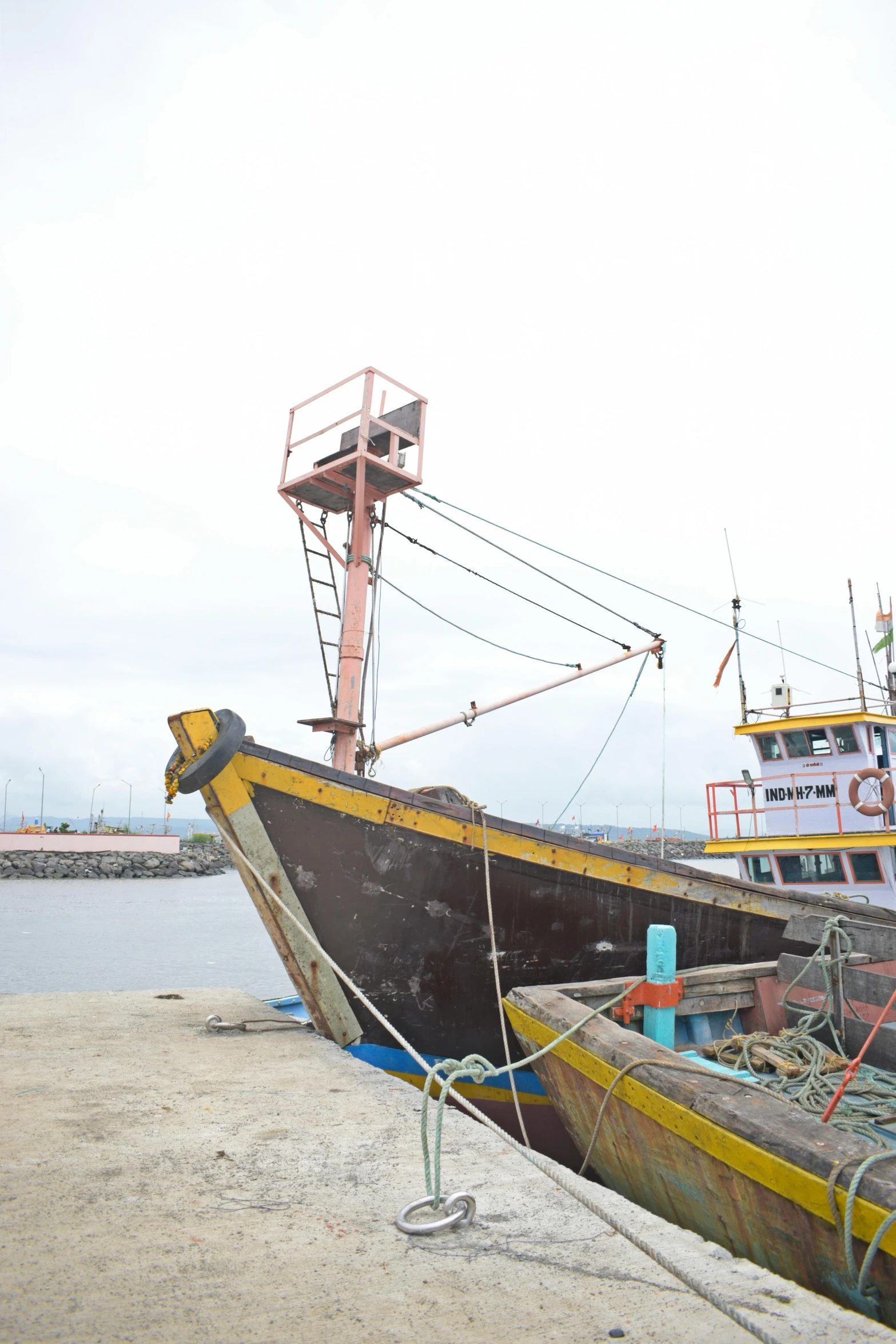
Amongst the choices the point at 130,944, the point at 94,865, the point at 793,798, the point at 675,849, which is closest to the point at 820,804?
the point at 793,798

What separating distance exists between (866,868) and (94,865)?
62.8 metres

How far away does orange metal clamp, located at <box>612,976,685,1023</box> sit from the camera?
5656mm

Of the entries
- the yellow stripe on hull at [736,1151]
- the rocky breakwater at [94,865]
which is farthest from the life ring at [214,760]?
the rocky breakwater at [94,865]

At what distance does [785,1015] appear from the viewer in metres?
6.37

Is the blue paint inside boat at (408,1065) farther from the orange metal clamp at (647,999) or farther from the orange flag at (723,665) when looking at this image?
the orange flag at (723,665)

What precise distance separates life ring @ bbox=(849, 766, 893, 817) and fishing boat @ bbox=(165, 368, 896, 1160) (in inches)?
260

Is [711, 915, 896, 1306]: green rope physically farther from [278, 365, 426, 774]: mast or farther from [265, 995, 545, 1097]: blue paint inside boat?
[278, 365, 426, 774]: mast

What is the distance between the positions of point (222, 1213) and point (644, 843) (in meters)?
118

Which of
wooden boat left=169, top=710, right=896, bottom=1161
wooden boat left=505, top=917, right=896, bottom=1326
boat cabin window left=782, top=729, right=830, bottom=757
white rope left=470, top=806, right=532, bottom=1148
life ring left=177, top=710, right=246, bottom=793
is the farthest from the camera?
boat cabin window left=782, top=729, right=830, bottom=757

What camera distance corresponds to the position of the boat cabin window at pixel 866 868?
13039 millimetres

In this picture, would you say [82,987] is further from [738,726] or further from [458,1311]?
[458,1311]

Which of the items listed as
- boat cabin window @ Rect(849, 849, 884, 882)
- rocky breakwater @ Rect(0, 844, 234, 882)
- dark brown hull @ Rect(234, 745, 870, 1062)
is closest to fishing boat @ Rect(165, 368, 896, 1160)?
dark brown hull @ Rect(234, 745, 870, 1062)

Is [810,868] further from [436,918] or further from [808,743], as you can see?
[436,918]

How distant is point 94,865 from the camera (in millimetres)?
63406
